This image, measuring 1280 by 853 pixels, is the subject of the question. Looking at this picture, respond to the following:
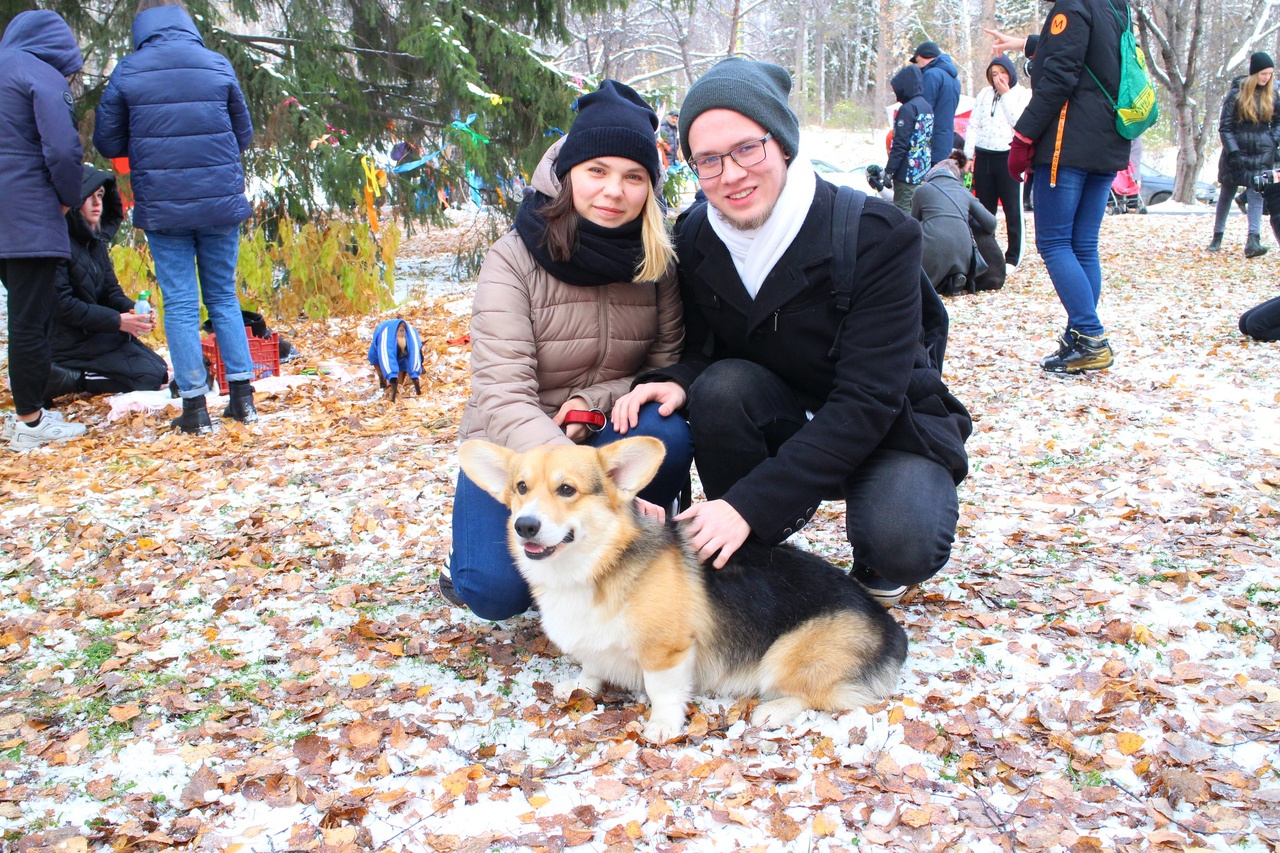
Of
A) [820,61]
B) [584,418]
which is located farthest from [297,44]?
[820,61]

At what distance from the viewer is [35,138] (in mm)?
4770

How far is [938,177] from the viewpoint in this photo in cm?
808

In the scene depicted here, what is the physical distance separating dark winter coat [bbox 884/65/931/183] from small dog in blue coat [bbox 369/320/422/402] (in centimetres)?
620

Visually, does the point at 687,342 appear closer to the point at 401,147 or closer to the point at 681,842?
the point at 681,842

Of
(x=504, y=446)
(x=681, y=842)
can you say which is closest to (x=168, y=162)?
(x=504, y=446)

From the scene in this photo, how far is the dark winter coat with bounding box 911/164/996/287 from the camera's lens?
7727 millimetres

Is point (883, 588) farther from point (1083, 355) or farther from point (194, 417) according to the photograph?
point (194, 417)

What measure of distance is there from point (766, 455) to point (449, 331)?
5638 mm

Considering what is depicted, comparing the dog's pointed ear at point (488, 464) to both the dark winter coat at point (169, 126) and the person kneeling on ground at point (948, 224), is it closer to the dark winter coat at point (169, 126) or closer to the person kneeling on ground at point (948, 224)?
the dark winter coat at point (169, 126)

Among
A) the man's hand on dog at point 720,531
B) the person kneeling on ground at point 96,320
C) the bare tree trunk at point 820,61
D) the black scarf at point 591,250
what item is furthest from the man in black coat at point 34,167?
the bare tree trunk at point 820,61

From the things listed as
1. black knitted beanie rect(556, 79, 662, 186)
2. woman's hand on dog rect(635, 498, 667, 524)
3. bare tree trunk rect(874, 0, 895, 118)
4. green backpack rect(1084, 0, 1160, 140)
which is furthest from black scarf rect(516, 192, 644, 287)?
bare tree trunk rect(874, 0, 895, 118)

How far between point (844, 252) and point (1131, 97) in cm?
387

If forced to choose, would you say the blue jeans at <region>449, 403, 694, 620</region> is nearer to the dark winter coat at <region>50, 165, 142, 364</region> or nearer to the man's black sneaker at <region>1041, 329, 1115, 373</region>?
the man's black sneaker at <region>1041, 329, 1115, 373</region>

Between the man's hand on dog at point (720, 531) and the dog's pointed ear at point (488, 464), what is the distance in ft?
1.97
